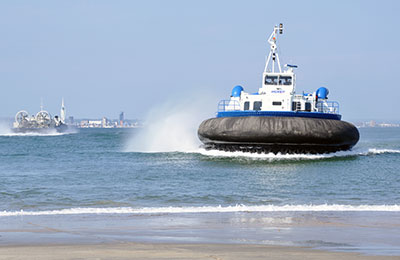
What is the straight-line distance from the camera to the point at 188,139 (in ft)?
84.1

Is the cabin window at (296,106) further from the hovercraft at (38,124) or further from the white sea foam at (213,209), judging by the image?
the hovercraft at (38,124)

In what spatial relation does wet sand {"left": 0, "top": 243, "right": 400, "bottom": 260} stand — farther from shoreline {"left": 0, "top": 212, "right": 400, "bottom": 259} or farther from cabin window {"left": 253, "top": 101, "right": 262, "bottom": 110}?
cabin window {"left": 253, "top": 101, "right": 262, "bottom": 110}

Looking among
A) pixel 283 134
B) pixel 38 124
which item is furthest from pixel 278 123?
pixel 38 124

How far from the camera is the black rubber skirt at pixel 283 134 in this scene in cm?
1758

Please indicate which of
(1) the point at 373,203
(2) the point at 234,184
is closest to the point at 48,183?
(2) the point at 234,184

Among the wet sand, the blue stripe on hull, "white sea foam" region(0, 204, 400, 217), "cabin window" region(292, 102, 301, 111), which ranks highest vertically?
"cabin window" region(292, 102, 301, 111)

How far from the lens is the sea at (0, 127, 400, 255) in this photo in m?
6.12

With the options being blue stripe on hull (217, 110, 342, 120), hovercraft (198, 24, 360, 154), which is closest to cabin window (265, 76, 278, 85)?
hovercraft (198, 24, 360, 154)

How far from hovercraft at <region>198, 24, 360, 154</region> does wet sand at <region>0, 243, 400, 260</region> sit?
40.4ft

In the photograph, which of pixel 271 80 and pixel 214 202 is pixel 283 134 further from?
pixel 214 202

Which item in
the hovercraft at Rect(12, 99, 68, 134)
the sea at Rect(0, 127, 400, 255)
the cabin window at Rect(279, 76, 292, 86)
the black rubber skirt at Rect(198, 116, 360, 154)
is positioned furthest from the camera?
the hovercraft at Rect(12, 99, 68, 134)

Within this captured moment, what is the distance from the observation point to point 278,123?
691 inches

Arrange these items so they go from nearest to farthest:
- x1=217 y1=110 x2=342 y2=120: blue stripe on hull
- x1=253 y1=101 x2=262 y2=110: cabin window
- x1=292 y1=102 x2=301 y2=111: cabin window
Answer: x1=217 y1=110 x2=342 y2=120: blue stripe on hull
x1=292 y1=102 x2=301 y2=111: cabin window
x1=253 y1=101 x2=262 y2=110: cabin window

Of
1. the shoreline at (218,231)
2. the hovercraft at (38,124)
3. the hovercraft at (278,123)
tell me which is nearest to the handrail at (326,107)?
the hovercraft at (278,123)
